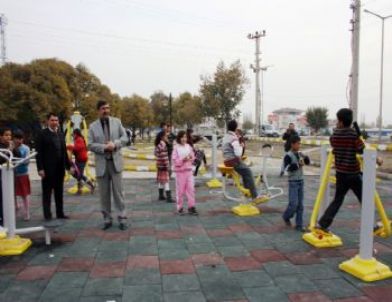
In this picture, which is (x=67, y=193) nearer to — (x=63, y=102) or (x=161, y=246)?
(x=161, y=246)

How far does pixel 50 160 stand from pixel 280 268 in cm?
395

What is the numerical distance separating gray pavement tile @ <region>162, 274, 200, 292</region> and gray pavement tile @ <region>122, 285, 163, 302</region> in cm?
11

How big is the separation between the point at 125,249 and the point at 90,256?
48 cm

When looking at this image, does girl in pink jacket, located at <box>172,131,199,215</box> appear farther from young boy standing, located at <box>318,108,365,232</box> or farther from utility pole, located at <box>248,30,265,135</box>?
utility pole, located at <box>248,30,265,135</box>

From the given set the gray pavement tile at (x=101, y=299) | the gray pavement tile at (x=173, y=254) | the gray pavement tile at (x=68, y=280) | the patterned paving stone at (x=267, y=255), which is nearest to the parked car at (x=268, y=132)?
the patterned paving stone at (x=267, y=255)

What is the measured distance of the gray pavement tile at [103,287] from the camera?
393cm

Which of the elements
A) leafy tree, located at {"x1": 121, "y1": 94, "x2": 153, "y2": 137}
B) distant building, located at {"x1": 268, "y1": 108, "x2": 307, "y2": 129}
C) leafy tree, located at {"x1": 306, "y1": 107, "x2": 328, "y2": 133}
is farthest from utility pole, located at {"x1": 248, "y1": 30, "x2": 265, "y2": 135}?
distant building, located at {"x1": 268, "y1": 108, "x2": 307, "y2": 129}

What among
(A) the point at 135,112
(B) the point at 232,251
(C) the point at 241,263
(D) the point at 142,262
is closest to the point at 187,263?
(D) the point at 142,262

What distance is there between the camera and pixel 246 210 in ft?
24.4

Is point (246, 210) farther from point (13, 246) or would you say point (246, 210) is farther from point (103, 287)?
point (13, 246)

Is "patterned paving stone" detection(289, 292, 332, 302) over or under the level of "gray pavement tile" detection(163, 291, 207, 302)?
under

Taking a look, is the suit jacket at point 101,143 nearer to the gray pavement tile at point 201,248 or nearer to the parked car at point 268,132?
the gray pavement tile at point 201,248

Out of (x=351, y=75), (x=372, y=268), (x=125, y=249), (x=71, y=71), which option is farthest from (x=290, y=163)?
(x=71, y=71)

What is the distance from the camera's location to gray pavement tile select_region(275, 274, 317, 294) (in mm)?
4027
